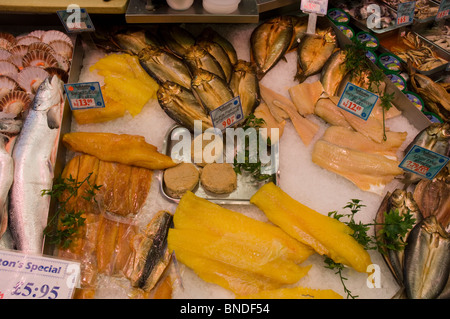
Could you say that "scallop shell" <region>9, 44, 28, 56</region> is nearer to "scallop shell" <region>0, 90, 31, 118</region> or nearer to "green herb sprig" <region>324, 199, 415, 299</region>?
"scallop shell" <region>0, 90, 31, 118</region>

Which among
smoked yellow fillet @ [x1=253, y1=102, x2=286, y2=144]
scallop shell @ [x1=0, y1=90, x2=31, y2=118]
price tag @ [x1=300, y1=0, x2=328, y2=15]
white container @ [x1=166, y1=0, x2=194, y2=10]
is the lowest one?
smoked yellow fillet @ [x1=253, y1=102, x2=286, y2=144]

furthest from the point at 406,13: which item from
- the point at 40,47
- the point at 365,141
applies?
the point at 40,47

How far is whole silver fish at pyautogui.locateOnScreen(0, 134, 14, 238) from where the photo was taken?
1.78 meters

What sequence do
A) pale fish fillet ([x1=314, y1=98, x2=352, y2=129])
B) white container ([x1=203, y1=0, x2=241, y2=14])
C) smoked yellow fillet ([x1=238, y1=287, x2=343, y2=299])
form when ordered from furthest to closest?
pale fish fillet ([x1=314, y1=98, x2=352, y2=129]) < white container ([x1=203, y1=0, x2=241, y2=14]) < smoked yellow fillet ([x1=238, y1=287, x2=343, y2=299])

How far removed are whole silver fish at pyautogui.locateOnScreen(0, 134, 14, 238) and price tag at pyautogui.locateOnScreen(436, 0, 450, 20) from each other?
349 cm

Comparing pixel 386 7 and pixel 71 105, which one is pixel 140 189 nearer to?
pixel 71 105

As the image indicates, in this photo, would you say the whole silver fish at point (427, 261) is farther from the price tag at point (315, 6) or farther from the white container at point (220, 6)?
the white container at point (220, 6)

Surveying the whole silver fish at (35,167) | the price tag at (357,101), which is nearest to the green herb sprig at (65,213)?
the whole silver fish at (35,167)

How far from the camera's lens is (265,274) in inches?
68.6

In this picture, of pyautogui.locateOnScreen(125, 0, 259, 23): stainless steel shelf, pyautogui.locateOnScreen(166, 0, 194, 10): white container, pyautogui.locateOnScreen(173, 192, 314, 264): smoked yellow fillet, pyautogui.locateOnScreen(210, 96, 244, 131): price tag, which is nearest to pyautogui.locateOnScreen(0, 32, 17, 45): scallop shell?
pyautogui.locateOnScreen(125, 0, 259, 23): stainless steel shelf

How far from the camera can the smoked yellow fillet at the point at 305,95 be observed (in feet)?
8.04

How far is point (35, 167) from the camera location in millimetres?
1935

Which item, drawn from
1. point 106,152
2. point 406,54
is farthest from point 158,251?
point 406,54

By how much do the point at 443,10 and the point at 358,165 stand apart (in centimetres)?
183
